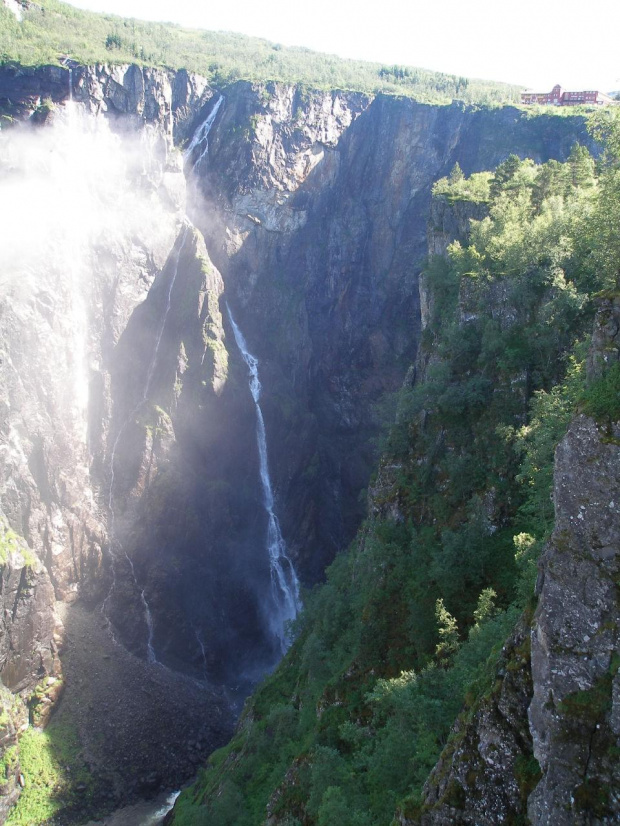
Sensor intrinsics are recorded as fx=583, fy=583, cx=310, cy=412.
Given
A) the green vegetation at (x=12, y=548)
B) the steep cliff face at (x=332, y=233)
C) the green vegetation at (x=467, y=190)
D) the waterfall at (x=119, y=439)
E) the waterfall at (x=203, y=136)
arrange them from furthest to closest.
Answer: the waterfall at (x=203, y=136) < the steep cliff face at (x=332, y=233) < the waterfall at (x=119, y=439) < the green vegetation at (x=467, y=190) < the green vegetation at (x=12, y=548)

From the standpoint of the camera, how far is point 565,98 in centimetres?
7425

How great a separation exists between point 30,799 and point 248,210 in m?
54.1

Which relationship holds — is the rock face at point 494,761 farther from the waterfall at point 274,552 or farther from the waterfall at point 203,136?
the waterfall at point 203,136

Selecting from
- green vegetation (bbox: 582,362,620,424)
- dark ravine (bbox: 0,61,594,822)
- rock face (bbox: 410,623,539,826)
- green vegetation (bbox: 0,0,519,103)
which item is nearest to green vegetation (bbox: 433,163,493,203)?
dark ravine (bbox: 0,61,594,822)

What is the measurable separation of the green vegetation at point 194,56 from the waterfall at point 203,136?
400 cm

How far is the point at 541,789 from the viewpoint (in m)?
10.2

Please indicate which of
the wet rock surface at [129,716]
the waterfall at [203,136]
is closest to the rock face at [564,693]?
the wet rock surface at [129,716]

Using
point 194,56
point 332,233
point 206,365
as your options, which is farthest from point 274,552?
point 194,56

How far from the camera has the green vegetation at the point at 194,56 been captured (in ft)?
191

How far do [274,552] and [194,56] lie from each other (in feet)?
203

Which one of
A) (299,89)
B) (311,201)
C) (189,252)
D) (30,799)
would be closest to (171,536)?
(30,799)

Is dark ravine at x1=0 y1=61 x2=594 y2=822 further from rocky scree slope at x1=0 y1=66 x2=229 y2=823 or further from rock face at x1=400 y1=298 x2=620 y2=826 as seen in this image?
rock face at x1=400 y1=298 x2=620 y2=826

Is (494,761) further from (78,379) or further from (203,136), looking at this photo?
(203,136)

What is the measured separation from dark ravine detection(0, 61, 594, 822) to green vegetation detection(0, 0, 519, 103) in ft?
17.8
